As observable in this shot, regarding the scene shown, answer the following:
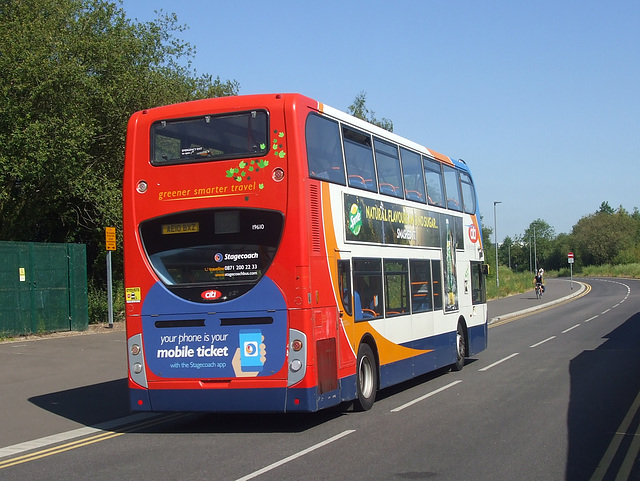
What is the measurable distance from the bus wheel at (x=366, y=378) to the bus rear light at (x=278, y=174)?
2926mm

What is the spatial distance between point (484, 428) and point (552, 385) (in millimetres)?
4386

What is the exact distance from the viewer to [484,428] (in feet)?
32.1

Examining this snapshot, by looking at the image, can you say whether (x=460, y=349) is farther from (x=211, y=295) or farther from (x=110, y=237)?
(x=110, y=237)

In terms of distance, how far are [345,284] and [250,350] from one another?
178 centimetres

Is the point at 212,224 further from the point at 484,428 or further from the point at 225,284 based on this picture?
the point at 484,428

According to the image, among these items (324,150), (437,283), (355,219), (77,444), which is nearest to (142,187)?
(324,150)

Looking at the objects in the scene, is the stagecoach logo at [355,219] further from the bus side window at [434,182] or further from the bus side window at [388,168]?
the bus side window at [434,182]

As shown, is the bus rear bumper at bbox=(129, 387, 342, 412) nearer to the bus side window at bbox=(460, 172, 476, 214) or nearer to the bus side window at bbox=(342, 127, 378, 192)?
the bus side window at bbox=(342, 127, 378, 192)

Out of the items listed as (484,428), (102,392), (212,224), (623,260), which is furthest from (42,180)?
(623,260)

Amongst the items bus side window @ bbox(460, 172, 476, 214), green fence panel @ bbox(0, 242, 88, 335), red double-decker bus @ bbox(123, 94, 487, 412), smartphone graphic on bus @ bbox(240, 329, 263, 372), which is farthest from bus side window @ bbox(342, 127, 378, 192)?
green fence panel @ bbox(0, 242, 88, 335)

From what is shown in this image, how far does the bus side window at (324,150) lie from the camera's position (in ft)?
33.9

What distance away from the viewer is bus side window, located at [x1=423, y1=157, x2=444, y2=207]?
15164mm

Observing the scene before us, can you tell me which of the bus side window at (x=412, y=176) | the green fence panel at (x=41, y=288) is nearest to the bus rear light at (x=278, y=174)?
the bus side window at (x=412, y=176)

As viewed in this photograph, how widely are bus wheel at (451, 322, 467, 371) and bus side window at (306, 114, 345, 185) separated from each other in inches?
262
